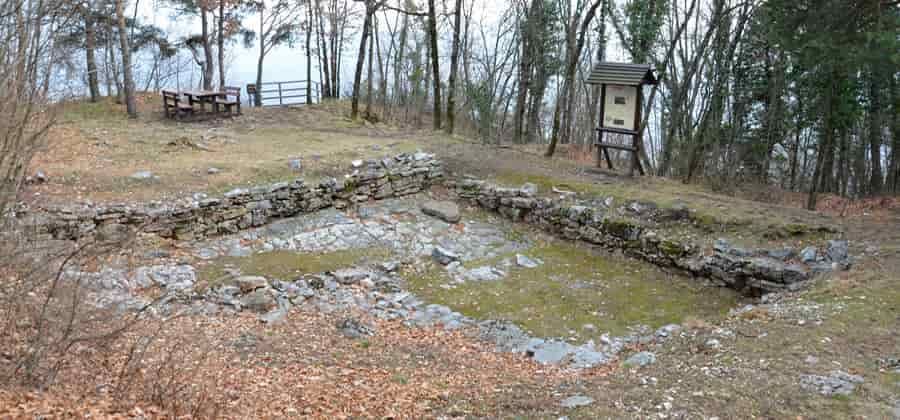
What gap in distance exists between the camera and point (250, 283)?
27.6 ft

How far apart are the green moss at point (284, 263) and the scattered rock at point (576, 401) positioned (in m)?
5.00

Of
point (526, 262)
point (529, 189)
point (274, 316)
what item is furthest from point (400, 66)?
point (274, 316)

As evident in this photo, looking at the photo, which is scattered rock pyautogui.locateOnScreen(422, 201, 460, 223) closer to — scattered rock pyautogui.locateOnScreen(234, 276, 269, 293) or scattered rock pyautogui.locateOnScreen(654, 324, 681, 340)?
scattered rock pyautogui.locateOnScreen(234, 276, 269, 293)

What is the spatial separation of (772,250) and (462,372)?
16.7 feet

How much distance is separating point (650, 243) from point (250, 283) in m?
6.16

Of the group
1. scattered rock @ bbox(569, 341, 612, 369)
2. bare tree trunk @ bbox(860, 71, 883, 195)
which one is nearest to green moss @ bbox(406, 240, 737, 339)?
scattered rock @ bbox(569, 341, 612, 369)

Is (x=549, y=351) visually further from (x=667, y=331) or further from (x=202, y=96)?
(x=202, y=96)

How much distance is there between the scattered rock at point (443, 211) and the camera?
1152 cm

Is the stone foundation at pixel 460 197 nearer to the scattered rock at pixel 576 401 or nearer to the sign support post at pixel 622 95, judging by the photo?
the sign support post at pixel 622 95

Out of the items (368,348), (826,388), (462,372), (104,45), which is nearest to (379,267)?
(368,348)

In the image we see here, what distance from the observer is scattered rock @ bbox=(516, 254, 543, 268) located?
998 cm

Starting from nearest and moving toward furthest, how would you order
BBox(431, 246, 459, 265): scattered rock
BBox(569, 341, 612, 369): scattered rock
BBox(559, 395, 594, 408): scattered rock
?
1. BBox(559, 395, 594, 408): scattered rock
2. BBox(569, 341, 612, 369): scattered rock
3. BBox(431, 246, 459, 265): scattered rock

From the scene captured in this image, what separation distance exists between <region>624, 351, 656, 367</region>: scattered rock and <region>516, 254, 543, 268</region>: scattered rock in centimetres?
343

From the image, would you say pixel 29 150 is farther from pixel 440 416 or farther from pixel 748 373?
pixel 748 373
